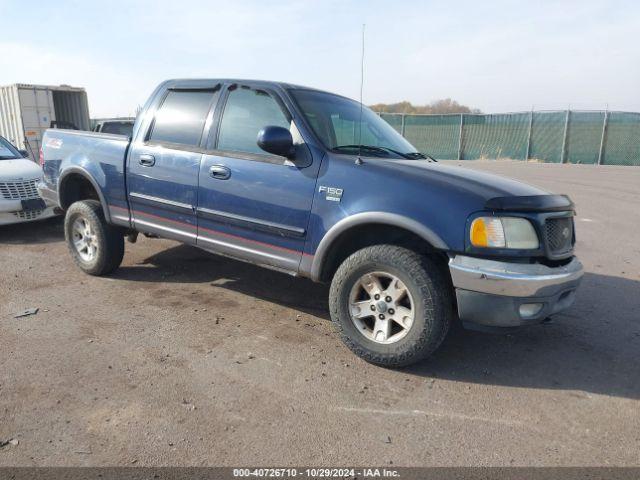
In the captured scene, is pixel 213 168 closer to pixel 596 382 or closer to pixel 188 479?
pixel 188 479

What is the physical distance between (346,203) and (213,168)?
1275mm

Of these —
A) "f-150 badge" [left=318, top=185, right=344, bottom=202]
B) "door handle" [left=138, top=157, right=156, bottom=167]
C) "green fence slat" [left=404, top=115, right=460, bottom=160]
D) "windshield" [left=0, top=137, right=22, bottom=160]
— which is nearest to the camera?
"f-150 badge" [left=318, top=185, right=344, bottom=202]

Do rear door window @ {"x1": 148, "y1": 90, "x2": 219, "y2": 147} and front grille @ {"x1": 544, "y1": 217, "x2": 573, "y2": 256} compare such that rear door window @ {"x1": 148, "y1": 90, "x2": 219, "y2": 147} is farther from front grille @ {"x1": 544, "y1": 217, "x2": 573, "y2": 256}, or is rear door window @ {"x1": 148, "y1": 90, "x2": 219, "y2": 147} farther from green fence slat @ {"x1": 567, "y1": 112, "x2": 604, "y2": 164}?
green fence slat @ {"x1": 567, "y1": 112, "x2": 604, "y2": 164}

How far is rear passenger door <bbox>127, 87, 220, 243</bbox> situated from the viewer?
4.07m

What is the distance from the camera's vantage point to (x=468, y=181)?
317 cm

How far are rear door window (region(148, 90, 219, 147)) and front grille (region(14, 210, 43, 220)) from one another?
3.76 metres

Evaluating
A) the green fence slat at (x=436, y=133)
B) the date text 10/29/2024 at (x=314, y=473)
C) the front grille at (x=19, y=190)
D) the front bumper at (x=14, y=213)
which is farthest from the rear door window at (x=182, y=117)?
the green fence slat at (x=436, y=133)

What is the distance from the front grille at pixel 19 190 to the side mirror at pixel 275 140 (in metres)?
5.26

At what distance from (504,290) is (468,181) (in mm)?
790

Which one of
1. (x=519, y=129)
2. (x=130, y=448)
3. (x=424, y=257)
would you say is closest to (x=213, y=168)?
(x=424, y=257)

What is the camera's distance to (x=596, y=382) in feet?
10.2

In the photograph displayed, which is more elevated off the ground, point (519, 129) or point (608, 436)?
point (519, 129)

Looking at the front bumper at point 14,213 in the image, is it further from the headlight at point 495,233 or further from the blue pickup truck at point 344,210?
the headlight at point 495,233

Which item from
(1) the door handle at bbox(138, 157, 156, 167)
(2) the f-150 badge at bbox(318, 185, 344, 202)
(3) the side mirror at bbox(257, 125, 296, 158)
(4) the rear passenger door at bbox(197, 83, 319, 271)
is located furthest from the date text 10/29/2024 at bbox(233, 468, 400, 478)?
(1) the door handle at bbox(138, 157, 156, 167)
